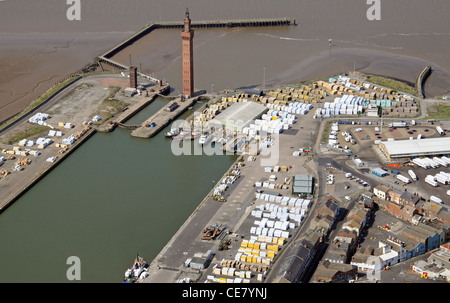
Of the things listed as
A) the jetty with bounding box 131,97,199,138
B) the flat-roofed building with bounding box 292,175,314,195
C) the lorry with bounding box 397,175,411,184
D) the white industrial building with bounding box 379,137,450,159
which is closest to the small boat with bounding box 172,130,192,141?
the jetty with bounding box 131,97,199,138

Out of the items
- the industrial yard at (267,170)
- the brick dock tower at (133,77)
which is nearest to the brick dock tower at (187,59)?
the industrial yard at (267,170)

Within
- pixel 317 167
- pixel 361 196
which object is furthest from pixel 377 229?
pixel 317 167

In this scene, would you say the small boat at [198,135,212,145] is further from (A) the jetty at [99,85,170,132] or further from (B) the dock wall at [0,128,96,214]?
(B) the dock wall at [0,128,96,214]

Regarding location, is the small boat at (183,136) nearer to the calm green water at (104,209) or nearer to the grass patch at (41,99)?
the calm green water at (104,209)

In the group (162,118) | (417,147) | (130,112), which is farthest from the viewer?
(130,112)

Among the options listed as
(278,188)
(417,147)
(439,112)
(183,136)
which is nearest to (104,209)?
(278,188)

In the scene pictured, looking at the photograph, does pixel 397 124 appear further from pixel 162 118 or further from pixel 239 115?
pixel 162 118

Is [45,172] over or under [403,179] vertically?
A: under
